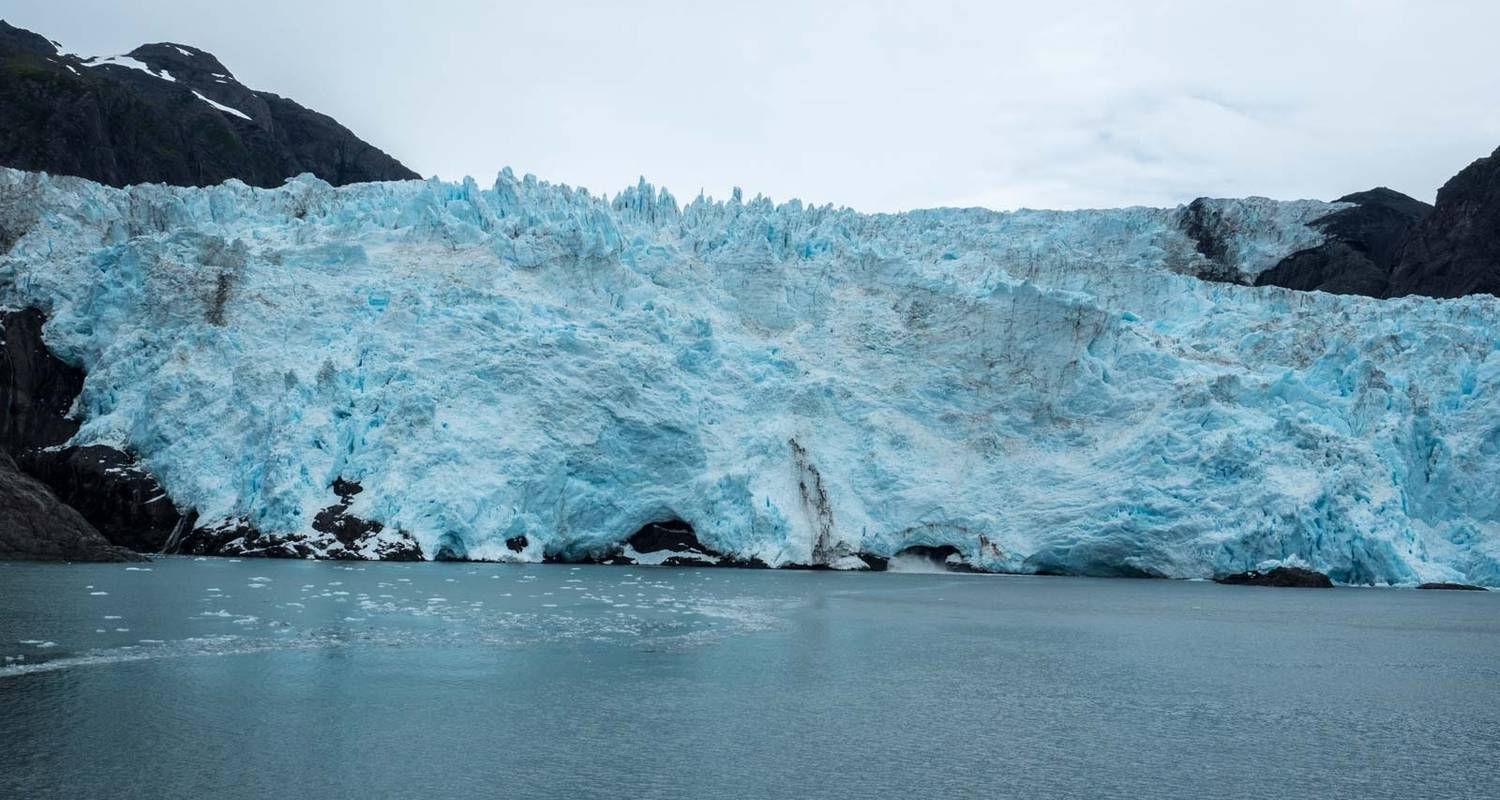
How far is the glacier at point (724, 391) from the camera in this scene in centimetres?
2334

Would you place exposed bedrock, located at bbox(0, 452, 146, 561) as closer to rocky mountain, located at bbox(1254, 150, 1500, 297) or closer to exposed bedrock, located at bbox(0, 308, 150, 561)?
exposed bedrock, located at bbox(0, 308, 150, 561)

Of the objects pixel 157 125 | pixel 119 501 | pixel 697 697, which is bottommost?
pixel 697 697

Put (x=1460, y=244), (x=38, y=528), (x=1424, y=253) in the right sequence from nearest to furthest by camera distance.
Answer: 1. (x=38, y=528)
2. (x=1460, y=244)
3. (x=1424, y=253)

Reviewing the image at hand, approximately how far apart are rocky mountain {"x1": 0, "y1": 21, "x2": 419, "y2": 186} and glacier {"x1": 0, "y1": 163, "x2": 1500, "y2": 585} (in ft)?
40.4

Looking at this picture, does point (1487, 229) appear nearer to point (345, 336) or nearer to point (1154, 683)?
point (1154, 683)

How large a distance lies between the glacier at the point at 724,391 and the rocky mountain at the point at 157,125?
12.3 metres

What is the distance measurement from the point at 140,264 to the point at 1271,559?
24911 millimetres

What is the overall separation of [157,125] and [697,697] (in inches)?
1551

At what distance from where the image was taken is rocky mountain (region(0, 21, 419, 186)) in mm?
38219

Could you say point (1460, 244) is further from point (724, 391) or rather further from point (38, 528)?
point (38, 528)

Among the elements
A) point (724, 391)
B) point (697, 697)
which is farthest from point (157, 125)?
point (697, 697)

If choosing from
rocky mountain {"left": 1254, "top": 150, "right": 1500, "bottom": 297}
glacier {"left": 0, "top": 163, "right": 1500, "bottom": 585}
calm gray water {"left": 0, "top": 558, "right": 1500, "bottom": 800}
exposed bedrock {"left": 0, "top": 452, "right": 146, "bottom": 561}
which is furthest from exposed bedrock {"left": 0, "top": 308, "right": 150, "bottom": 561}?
rocky mountain {"left": 1254, "top": 150, "right": 1500, "bottom": 297}

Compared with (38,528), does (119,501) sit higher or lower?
higher

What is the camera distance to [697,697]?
32.6ft
